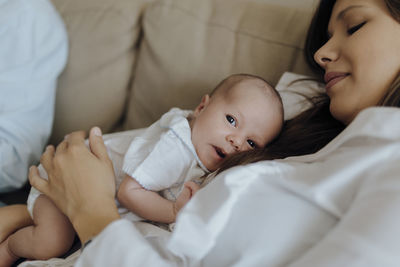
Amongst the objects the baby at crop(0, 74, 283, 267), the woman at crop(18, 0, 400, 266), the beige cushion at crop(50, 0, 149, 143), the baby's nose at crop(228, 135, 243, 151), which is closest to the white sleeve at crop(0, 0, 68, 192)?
the beige cushion at crop(50, 0, 149, 143)

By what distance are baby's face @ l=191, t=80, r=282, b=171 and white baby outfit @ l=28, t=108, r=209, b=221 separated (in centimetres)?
4

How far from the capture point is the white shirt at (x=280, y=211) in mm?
502

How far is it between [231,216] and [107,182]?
0.40 meters

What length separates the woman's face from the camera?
0.74 meters

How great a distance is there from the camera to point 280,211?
0.55 metres

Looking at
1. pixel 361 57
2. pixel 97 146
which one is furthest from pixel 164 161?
pixel 361 57

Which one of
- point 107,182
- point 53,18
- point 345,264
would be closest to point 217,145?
point 107,182

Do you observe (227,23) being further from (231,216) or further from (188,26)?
(231,216)

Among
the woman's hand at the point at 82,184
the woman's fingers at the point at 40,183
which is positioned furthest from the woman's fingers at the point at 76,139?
the woman's fingers at the point at 40,183

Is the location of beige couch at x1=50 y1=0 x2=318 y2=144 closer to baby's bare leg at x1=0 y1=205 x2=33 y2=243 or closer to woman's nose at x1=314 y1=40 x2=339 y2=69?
woman's nose at x1=314 y1=40 x2=339 y2=69

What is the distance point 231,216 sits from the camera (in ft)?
1.92

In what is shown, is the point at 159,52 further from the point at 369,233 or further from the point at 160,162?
the point at 369,233

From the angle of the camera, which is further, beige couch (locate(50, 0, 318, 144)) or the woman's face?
beige couch (locate(50, 0, 318, 144))

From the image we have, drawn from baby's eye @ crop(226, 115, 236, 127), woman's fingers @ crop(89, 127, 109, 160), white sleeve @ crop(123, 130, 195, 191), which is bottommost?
woman's fingers @ crop(89, 127, 109, 160)
